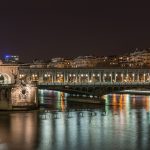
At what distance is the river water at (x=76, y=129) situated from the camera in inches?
1284

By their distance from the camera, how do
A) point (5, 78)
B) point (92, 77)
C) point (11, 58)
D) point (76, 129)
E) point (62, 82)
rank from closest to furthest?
point (76, 129)
point (5, 78)
point (62, 82)
point (11, 58)
point (92, 77)

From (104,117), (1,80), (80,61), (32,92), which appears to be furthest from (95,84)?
(80,61)

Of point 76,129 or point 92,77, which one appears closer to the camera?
point 76,129

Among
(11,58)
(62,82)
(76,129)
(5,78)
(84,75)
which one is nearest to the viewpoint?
(76,129)

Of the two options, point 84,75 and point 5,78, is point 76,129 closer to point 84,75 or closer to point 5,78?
point 5,78

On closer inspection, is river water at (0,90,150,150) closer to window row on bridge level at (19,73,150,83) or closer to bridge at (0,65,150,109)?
bridge at (0,65,150,109)

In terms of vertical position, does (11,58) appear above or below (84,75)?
above

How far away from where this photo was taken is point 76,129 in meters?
38.4

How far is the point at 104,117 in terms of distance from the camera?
45.3 m

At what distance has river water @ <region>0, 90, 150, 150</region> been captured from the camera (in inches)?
1284

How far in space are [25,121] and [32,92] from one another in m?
8.99

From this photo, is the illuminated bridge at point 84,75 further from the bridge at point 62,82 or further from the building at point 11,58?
the building at point 11,58

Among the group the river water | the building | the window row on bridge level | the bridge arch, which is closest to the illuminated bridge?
the window row on bridge level

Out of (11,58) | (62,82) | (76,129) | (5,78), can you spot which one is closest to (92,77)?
(62,82)
